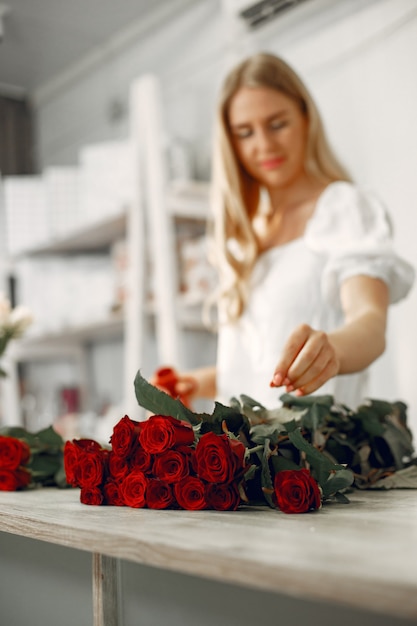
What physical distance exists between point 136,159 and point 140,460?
67.5 inches

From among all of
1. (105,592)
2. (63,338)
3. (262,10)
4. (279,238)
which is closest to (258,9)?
(262,10)

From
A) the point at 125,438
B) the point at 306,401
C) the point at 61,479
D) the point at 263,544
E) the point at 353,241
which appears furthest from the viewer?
the point at 353,241

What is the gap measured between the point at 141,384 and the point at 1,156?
3003 mm

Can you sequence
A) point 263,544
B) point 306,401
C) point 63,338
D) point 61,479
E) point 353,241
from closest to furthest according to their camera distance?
point 263,544
point 306,401
point 61,479
point 353,241
point 63,338

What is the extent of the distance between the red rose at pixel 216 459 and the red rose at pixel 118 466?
0.33 feet

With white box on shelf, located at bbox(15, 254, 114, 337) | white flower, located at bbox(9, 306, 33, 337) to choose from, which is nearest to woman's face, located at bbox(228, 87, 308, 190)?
white flower, located at bbox(9, 306, 33, 337)

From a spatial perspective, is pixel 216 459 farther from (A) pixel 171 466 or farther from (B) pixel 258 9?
(B) pixel 258 9

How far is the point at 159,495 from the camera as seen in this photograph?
0.83 metres

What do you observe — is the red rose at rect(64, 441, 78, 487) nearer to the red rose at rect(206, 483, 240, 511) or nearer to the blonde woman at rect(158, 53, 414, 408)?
the red rose at rect(206, 483, 240, 511)

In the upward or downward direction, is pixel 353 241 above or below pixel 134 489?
above

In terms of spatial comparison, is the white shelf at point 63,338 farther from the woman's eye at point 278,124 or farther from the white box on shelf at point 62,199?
the woman's eye at point 278,124

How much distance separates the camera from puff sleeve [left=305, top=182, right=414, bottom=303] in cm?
128

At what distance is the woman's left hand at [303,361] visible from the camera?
90 cm

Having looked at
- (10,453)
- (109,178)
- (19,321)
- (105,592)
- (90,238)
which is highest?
(109,178)
